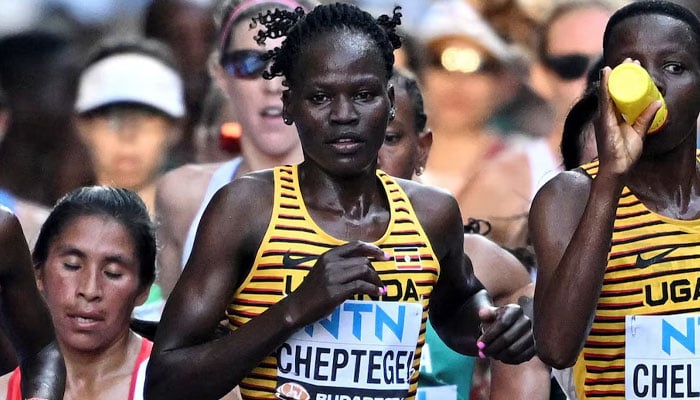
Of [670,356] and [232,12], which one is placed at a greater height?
[232,12]

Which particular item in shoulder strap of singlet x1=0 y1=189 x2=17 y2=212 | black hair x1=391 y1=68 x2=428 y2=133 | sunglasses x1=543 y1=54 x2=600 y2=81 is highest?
sunglasses x1=543 y1=54 x2=600 y2=81

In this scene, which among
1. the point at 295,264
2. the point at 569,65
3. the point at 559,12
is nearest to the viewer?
the point at 295,264

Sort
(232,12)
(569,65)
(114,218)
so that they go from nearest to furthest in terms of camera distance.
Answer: (114,218) → (232,12) → (569,65)

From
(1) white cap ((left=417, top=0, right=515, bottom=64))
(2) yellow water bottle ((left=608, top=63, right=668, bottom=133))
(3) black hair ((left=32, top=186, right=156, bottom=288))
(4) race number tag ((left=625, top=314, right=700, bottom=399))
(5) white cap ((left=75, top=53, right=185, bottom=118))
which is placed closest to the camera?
(2) yellow water bottle ((left=608, top=63, right=668, bottom=133))

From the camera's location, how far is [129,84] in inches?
320

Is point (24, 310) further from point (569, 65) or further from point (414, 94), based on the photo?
point (569, 65)

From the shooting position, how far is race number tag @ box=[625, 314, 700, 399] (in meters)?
4.41

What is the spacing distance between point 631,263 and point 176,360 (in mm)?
1197

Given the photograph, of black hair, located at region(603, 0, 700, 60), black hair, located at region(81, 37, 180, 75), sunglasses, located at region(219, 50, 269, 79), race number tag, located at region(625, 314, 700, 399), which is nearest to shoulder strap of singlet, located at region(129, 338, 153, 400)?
race number tag, located at region(625, 314, 700, 399)

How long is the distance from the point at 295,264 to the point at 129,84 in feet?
12.4

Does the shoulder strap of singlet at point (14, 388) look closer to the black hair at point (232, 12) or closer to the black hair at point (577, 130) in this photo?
the black hair at point (577, 130)

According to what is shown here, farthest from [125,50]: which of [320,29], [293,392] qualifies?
[293,392]

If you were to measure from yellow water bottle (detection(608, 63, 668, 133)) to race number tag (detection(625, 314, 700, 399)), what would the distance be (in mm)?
557

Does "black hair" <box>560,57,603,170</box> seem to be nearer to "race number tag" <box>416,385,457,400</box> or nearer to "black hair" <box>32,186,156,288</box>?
"race number tag" <box>416,385,457,400</box>
